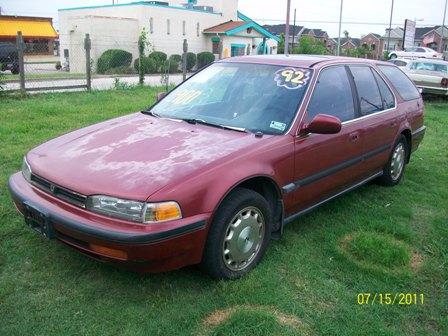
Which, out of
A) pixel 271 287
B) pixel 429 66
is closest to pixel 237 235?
pixel 271 287

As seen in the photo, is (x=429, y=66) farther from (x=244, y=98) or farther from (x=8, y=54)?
(x=8, y=54)

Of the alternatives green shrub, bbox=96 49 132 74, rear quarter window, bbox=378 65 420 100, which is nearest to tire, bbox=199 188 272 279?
rear quarter window, bbox=378 65 420 100

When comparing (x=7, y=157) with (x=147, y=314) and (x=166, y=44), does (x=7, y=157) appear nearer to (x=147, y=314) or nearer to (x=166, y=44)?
(x=147, y=314)

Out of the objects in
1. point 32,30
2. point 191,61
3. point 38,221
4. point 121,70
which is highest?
point 32,30

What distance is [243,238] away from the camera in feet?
10.9

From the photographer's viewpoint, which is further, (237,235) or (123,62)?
(123,62)

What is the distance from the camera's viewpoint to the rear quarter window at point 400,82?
5426 mm

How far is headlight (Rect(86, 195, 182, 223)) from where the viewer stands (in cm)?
277

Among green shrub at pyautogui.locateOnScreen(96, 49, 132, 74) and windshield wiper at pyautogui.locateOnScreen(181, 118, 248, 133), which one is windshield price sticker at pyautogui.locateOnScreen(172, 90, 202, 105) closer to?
windshield wiper at pyautogui.locateOnScreen(181, 118, 248, 133)

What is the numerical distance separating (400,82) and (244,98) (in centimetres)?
260

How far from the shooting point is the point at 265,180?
3.48m

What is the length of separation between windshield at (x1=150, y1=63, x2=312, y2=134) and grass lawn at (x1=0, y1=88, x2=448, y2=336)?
42.1 inches
